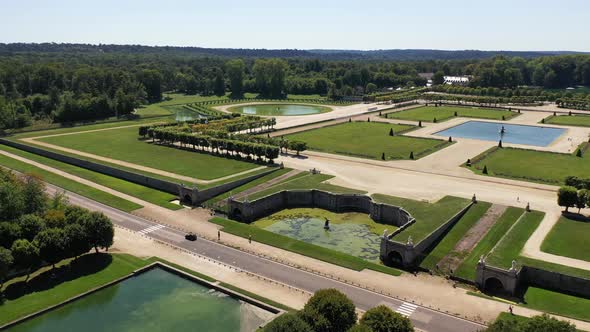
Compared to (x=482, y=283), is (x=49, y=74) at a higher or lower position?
higher

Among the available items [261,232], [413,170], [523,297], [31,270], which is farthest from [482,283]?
[31,270]

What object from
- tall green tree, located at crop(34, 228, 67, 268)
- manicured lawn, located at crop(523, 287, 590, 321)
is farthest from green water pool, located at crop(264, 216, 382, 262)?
tall green tree, located at crop(34, 228, 67, 268)

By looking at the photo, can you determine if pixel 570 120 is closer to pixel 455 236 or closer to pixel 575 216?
pixel 575 216

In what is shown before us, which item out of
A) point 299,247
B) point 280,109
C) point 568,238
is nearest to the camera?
point 568,238

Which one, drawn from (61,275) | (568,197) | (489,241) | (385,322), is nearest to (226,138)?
(61,275)

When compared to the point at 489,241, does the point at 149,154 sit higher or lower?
higher

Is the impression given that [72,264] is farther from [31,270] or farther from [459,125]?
[459,125]
